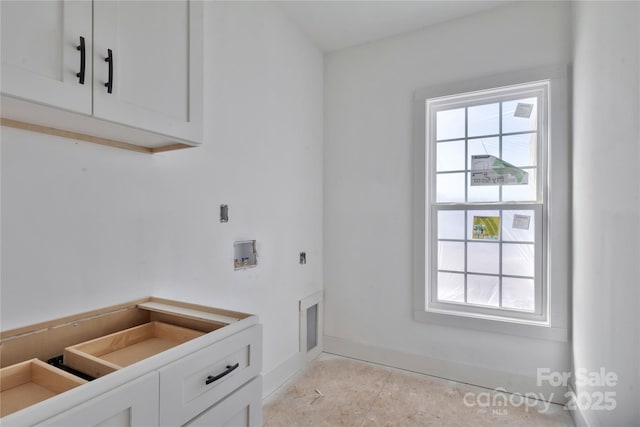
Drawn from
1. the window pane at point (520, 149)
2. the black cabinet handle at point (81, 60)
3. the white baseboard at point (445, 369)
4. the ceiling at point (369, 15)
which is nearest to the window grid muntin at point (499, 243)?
the window pane at point (520, 149)

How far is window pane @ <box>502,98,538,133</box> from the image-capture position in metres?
2.29

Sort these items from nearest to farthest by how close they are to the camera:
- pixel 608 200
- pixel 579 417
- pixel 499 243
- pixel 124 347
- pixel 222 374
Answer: pixel 222 374, pixel 124 347, pixel 608 200, pixel 579 417, pixel 499 243

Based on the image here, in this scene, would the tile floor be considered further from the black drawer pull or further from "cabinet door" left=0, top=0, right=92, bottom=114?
"cabinet door" left=0, top=0, right=92, bottom=114

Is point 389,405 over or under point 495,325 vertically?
under

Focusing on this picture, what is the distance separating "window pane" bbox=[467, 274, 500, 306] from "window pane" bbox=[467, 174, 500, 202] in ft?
1.89

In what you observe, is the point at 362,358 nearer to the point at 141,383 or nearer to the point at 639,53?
the point at 141,383

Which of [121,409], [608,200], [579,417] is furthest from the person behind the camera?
[579,417]

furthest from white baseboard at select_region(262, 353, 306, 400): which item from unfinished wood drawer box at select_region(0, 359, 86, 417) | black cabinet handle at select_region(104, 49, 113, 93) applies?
black cabinet handle at select_region(104, 49, 113, 93)

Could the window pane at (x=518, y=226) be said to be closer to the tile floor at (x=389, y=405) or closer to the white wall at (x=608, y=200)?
the white wall at (x=608, y=200)

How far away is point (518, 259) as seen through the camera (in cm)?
232

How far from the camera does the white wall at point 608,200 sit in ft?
3.94

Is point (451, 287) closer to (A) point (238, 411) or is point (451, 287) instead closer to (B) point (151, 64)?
(A) point (238, 411)

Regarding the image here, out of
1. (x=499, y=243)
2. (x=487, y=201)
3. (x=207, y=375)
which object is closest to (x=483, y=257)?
(x=499, y=243)

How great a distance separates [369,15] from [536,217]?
189cm
